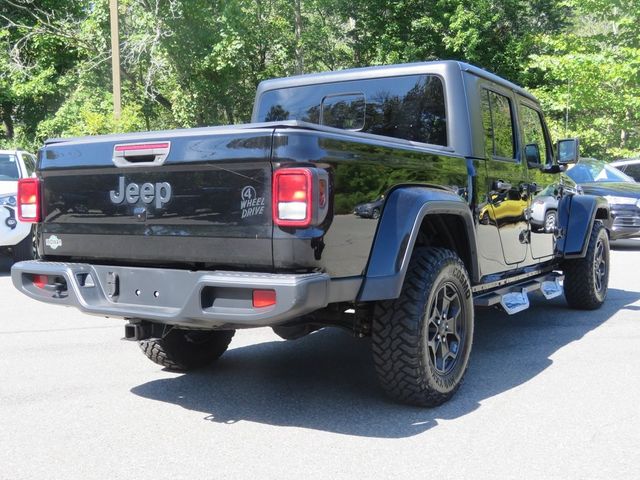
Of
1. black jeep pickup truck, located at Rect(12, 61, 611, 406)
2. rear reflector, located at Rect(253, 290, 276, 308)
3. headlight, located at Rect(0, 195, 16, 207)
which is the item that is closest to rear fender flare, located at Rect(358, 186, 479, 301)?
black jeep pickup truck, located at Rect(12, 61, 611, 406)

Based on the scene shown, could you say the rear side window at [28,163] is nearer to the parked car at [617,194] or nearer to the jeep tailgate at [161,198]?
the jeep tailgate at [161,198]

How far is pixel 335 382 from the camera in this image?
455cm

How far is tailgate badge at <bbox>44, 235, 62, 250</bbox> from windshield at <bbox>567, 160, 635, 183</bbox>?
1144cm

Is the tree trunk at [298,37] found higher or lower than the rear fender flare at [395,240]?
higher

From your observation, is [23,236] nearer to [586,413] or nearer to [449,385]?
[449,385]

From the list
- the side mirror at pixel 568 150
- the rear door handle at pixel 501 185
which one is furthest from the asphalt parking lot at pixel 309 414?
the side mirror at pixel 568 150

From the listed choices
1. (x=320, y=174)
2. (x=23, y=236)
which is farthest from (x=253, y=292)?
(x=23, y=236)

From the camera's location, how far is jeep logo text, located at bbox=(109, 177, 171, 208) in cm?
352

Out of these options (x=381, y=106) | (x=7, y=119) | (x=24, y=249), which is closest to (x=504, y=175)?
(x=381, y=106)

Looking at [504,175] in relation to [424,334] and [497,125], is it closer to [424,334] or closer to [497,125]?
[497,125]

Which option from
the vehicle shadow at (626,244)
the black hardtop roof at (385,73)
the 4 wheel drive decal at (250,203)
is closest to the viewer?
the 4 wheel drive decal at (250,203)

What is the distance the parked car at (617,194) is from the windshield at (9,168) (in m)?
9.27

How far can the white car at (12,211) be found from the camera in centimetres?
968

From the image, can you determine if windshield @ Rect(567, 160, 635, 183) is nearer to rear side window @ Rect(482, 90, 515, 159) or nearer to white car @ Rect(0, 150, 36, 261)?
rear side window @ Rect(482, 90, 515, 159)
